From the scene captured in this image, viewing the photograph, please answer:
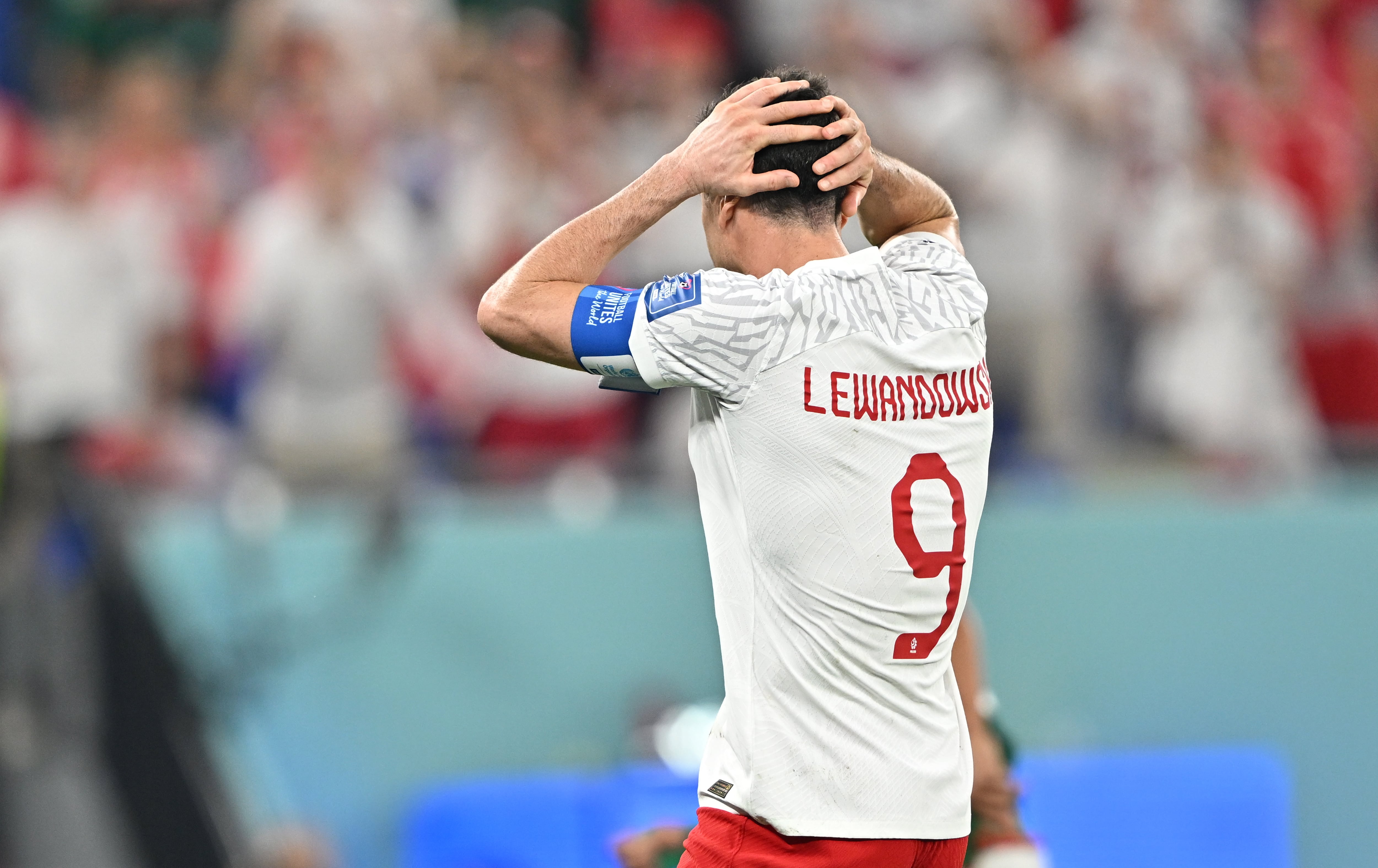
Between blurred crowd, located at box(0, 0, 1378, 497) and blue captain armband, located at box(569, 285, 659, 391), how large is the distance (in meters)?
4.28

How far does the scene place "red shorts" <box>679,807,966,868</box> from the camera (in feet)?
9.70

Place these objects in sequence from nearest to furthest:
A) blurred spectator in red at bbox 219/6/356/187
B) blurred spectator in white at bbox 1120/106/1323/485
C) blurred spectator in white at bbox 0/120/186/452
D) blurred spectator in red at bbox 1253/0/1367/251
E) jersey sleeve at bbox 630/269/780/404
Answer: jersey sleeve at bbox 630/269/780/404
blurred spectator in white at bbox 0/120/186/452
blurred spectator in white at bbox 1120/106/1323/485
blurred spectator in red at bbox 219/6/356/187
blurred spectator in red at bbox 1253/0/1367/251

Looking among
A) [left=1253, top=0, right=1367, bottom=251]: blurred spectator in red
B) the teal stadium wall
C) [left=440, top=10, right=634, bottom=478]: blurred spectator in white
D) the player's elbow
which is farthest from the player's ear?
[left=1253, top=0, right=1367, bottom=251]: blurred spectator in red

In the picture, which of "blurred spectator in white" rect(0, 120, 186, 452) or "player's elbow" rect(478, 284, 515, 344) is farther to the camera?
"blurred spectator in white" rect(0, 120, 186, 452)

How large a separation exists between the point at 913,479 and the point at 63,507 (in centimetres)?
513

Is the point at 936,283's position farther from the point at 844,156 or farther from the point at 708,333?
the point at 708,333

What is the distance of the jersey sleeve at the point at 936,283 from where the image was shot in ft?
9.92

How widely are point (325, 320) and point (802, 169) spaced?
4.71 metres

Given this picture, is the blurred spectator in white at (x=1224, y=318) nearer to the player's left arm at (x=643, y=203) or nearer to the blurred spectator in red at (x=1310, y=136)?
the blurred spectator in red at (x=1310, y=136)

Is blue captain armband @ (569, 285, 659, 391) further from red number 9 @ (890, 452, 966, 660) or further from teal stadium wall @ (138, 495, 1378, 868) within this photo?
teal stadium wall @ (138, 495, 1378, 868)

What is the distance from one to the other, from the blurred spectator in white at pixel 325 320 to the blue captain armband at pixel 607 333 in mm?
4376

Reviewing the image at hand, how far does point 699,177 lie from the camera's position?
297cm

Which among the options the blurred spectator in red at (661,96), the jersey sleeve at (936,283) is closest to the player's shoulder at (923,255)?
the jersey sleeve at (936,283)

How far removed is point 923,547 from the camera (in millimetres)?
2996
